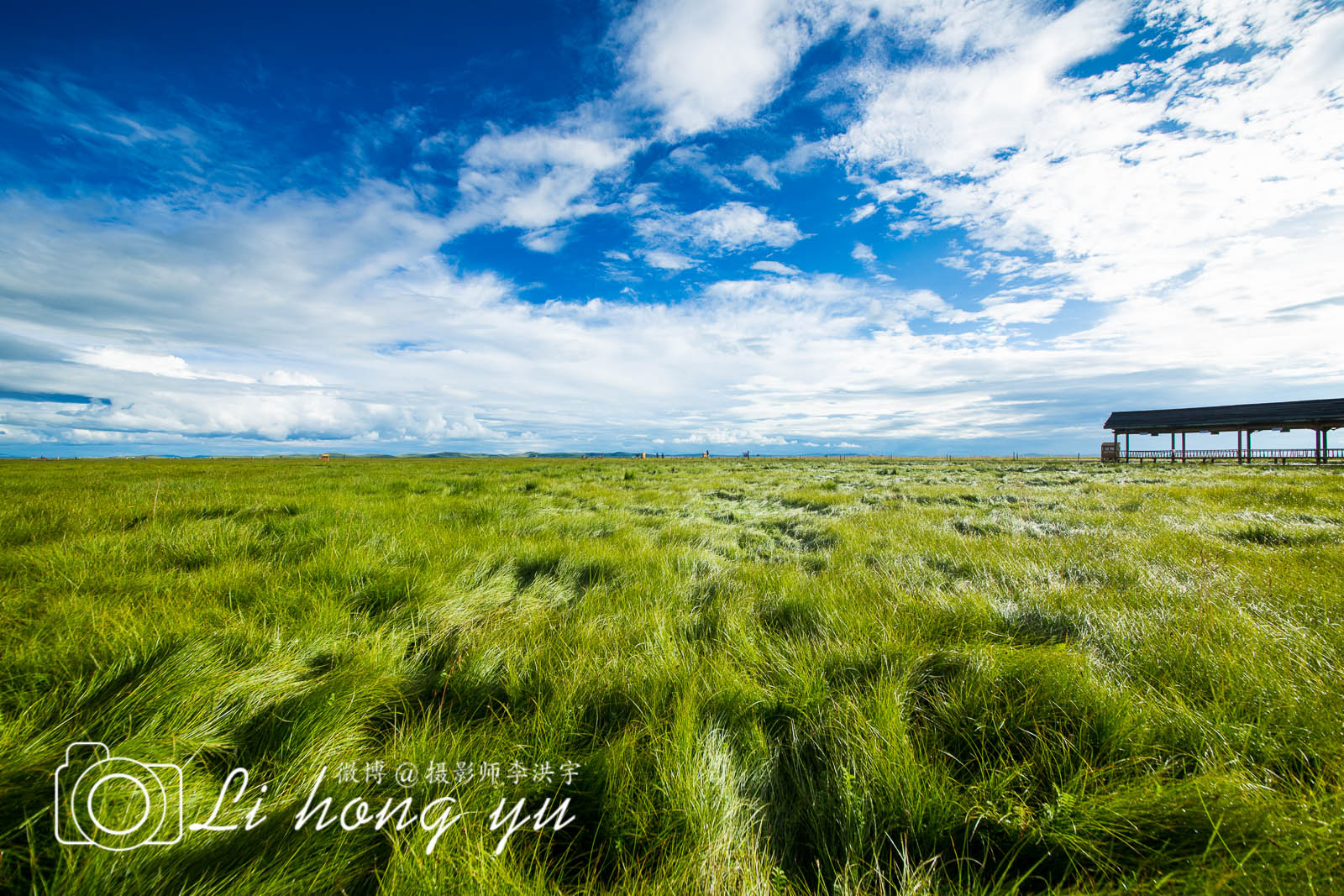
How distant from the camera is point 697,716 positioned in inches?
75.5

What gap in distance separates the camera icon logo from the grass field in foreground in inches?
1.4

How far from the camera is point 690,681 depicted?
2.07 metres

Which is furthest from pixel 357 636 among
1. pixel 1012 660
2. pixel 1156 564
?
pixel 1156 564

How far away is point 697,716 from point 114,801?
184 centimetres

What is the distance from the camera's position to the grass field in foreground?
4.14 feet

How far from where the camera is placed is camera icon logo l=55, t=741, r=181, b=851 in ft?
3.97

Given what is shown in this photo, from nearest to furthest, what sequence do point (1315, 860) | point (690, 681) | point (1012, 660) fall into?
1. point (1315, 860)
2. point (690, 681)
3. point (1012, 660)

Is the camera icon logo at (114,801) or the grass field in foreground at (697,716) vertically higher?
the camera icon logo at (114,801)

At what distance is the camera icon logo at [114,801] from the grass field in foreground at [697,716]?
0.12 feet

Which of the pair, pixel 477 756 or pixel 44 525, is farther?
pixel 44 525

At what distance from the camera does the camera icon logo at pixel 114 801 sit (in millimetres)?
1211

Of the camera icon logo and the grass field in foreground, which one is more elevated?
the camera icon logo

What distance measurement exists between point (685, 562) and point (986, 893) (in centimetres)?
327

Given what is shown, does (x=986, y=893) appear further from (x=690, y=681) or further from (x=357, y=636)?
(x=357, y=636)
